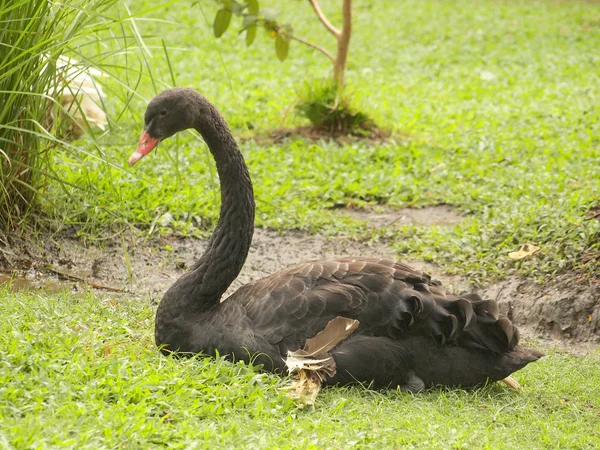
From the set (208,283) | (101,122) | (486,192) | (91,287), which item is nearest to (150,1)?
(101,122)

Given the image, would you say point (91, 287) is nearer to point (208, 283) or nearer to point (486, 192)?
point (208, 283)

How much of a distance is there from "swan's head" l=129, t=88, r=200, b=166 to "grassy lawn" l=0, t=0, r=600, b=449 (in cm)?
71

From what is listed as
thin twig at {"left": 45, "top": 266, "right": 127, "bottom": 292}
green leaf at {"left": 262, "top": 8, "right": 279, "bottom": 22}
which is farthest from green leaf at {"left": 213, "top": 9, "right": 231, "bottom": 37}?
thin twig at {"left": 45, "top": 266, "right": 127, "bottom": 292}

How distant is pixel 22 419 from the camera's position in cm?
323

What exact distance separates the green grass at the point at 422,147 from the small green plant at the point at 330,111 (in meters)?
0.25

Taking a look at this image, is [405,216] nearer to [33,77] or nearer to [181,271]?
[181,271]

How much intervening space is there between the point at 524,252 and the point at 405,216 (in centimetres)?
142

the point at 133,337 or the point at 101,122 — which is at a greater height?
the point at 101,122

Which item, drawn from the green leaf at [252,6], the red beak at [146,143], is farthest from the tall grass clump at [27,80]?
the green leaf at [252,6]

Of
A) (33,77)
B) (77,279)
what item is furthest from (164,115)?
(77,279)

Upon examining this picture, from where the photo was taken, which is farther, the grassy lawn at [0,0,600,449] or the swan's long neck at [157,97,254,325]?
the swan's long neck at [157,97,254,325]

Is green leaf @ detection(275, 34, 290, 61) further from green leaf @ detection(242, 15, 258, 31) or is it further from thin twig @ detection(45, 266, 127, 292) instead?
thin twig @ detection(45, 266, 127, 292)

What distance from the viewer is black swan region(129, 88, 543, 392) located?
4.20 m

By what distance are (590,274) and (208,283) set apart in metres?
2.58
